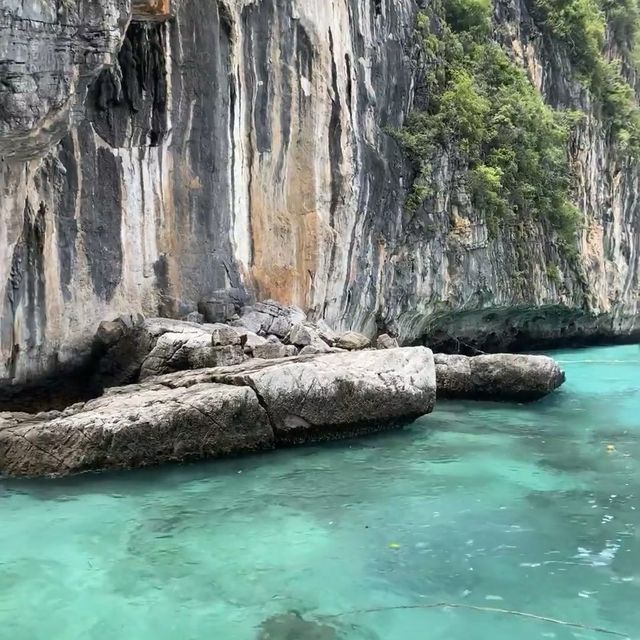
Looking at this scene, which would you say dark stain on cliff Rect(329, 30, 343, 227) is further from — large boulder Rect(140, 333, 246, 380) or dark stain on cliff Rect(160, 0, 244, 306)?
large boulder Rect(140, 333, 246, 380)

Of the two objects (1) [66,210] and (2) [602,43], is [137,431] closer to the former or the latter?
(1) [66,210]

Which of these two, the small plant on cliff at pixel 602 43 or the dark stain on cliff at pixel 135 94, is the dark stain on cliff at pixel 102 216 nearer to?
the dark stain on cliff at pixel 135 94

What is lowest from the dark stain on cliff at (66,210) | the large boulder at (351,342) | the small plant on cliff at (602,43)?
the large boulder at (351,342)

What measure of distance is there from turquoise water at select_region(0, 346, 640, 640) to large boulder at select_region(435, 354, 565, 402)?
3362 millimetres

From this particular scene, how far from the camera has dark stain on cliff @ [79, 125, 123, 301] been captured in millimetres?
9359

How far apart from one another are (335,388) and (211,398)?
1442mm

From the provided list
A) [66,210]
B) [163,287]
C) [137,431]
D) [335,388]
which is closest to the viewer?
[137,431]

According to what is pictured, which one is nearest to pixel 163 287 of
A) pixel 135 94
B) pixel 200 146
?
pixel 200 146

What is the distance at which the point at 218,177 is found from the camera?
11.0 m

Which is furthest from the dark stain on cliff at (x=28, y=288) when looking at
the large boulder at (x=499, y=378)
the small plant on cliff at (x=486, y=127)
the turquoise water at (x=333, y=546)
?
the small plant on cliff at (x=486, y=127)

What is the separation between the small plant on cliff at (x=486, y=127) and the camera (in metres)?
16.4

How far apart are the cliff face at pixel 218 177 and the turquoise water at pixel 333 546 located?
323 centimetres

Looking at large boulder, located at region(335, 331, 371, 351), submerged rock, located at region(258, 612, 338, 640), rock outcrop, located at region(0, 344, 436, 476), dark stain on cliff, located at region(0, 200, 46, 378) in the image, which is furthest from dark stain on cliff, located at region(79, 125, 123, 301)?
submerged rock, located at region(258, 612, 338, 640)

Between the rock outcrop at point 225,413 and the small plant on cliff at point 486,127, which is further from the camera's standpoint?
the small plant on cliff at point 486,127
